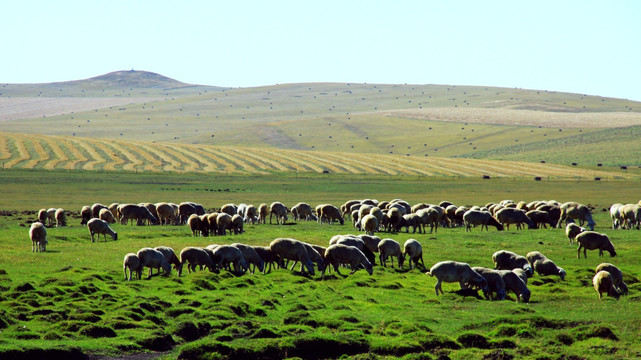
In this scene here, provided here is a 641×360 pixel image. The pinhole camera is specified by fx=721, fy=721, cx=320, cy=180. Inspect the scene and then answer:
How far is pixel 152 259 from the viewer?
2555cm

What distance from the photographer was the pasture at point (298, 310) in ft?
55.3

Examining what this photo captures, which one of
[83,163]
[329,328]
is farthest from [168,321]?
Answer: [83,163]

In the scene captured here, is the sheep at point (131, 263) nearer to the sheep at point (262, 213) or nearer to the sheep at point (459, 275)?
the sheep at point (459, 275)

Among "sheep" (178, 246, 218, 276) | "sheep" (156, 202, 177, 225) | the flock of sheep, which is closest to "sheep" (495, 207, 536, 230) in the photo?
the flock of sheep

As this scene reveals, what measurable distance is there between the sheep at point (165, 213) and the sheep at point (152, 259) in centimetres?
2170

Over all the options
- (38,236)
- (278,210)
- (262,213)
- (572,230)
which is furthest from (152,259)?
(262,213)

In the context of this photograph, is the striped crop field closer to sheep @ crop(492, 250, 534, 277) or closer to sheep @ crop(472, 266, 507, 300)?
sheep @ crop(492, 250, 534, 277)

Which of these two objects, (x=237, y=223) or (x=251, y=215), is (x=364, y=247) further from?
(x=251, y=215)

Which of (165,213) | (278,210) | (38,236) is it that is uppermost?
(38,236)

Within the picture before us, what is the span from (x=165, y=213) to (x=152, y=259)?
22403 mm

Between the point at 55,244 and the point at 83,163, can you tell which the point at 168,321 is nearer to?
the point at 55,244

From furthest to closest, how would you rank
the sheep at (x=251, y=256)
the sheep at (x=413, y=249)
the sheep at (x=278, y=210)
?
the sheep at (x=278, y=210)
the sheep at (x=413, y=249)
the sheep at (x=251, y=256)

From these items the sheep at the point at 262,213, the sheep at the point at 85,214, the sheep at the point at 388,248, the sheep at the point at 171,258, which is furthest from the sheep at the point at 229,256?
the sheep at the point at 262,213

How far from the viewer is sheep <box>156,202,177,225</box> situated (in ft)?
155
